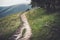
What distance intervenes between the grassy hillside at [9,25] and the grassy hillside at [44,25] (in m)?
0.18

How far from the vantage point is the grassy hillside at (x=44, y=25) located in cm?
181

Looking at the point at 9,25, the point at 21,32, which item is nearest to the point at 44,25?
the point at 21,32

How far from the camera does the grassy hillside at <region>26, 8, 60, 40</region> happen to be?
1812mm

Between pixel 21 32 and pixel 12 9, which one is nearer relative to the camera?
pixel 21 32

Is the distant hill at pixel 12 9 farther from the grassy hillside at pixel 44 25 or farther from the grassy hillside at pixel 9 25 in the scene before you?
the grassy hillside at pixel 44 25

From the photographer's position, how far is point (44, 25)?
1863 mm

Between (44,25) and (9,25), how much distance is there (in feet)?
1.47

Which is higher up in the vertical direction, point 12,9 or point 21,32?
point 12,9

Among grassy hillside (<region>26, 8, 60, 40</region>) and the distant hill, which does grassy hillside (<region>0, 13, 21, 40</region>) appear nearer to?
the distant hill

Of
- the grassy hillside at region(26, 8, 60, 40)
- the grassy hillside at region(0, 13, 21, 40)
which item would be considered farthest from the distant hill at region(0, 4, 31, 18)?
the grassy hillside at region(26, 8, 60, 40)

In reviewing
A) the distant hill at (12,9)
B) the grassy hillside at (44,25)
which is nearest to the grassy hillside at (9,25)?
the distant hill at (12,9)

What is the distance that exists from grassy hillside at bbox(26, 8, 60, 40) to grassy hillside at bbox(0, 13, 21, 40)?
0.18 m

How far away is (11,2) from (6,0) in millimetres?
74

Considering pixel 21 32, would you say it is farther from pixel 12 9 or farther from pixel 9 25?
pixel 12 9
